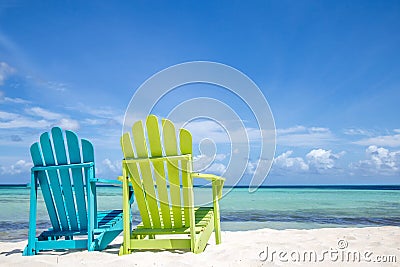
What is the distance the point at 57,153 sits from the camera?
12.7 ft

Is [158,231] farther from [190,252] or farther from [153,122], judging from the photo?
[153,122]

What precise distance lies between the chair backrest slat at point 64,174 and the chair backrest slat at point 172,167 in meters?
1.22

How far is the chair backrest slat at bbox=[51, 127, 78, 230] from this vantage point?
385 cm

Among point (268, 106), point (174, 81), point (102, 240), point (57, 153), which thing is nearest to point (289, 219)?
point (268, 106)

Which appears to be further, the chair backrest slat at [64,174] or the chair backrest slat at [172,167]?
the chair backrest slat at [64,174]

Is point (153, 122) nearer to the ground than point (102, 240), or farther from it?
farther from it

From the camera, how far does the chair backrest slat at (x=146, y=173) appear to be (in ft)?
11.8

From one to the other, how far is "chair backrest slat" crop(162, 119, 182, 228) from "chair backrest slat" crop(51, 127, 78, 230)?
1.22m

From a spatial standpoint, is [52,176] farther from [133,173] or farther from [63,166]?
[133,173]

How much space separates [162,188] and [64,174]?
1171 millimetres

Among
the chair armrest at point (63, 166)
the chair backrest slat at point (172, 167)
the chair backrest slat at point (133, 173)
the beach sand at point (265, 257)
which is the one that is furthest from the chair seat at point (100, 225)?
the chair backrest slat at point (172, 167)

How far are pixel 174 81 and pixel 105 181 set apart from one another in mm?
1958

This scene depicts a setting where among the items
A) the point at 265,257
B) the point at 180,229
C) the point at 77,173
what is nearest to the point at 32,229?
the point at 77,173

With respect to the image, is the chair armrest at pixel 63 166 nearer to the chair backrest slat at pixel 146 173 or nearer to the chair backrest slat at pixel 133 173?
the chair backrest slat at pixel 133 173
